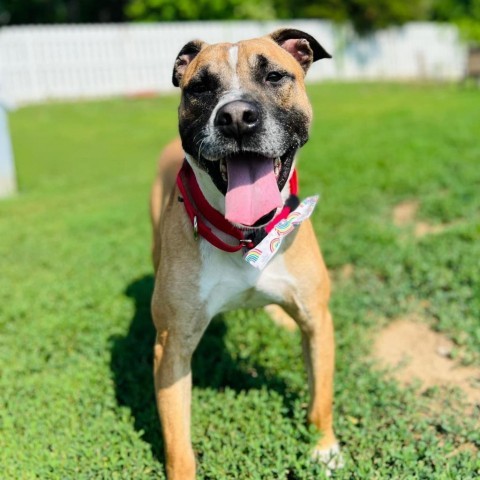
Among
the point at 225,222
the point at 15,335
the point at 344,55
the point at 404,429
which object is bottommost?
the point at 344,55

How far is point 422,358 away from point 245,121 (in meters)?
2.04

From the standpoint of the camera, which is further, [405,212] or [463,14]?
[463,14]

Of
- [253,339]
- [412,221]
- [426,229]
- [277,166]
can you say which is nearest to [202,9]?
[412,221]

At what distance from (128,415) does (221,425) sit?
509mm

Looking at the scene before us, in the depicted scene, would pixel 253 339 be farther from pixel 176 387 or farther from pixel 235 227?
pixel 235 227

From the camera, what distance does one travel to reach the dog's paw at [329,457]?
8.91ft

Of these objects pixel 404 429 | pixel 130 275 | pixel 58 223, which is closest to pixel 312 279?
pixel 404 429

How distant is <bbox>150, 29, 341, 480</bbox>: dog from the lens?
247 cm

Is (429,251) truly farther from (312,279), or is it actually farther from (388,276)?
(312,279)

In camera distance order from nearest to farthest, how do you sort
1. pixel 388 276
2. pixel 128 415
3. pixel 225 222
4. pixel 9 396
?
pixel 225 222, pixel 128 415, pixel 9 396, pixel 388 276

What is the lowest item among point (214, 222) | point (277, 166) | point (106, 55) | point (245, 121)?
point (106, 55)

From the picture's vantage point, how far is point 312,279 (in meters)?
2.82

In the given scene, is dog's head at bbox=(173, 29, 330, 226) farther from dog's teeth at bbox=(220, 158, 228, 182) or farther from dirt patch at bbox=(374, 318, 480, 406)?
dirt patch at bbox=(374, 318, 480, 406)

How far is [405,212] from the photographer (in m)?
5.55
